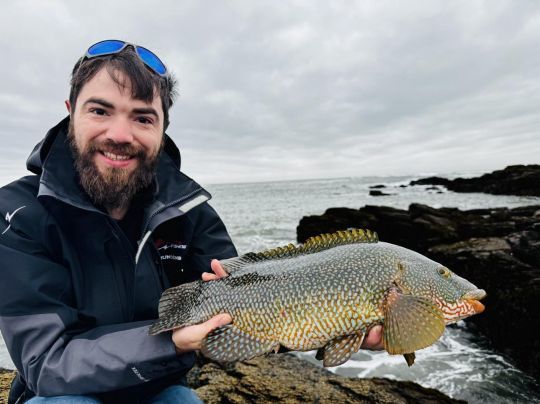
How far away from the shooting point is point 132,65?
345 cm

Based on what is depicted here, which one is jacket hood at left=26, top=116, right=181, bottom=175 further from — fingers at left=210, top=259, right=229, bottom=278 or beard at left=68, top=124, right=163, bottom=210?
fingers at left=210, top=259, right=229, bottom=278

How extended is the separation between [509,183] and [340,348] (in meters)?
49.6

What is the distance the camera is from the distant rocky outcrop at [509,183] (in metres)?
42.5

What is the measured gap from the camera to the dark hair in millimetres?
3414

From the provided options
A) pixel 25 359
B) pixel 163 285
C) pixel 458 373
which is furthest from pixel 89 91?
pixel 458 373

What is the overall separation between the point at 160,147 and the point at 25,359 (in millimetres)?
2042

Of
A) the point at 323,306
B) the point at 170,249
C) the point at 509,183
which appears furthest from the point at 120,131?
the point at 509,183

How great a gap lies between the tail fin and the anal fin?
0.81 ft

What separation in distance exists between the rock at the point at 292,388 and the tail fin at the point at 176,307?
1527mm

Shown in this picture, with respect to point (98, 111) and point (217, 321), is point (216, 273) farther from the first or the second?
point (98, 111)

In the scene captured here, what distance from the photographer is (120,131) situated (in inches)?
132

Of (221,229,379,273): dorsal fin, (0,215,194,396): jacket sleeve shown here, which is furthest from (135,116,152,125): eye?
(221,229,379,273): dorsal fin

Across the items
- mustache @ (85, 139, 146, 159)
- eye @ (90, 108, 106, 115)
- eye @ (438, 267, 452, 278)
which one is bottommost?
eye @ (438, 267, 452, 278)

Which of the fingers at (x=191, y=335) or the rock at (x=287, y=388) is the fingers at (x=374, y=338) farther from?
the rock at (x=287, y=388)
